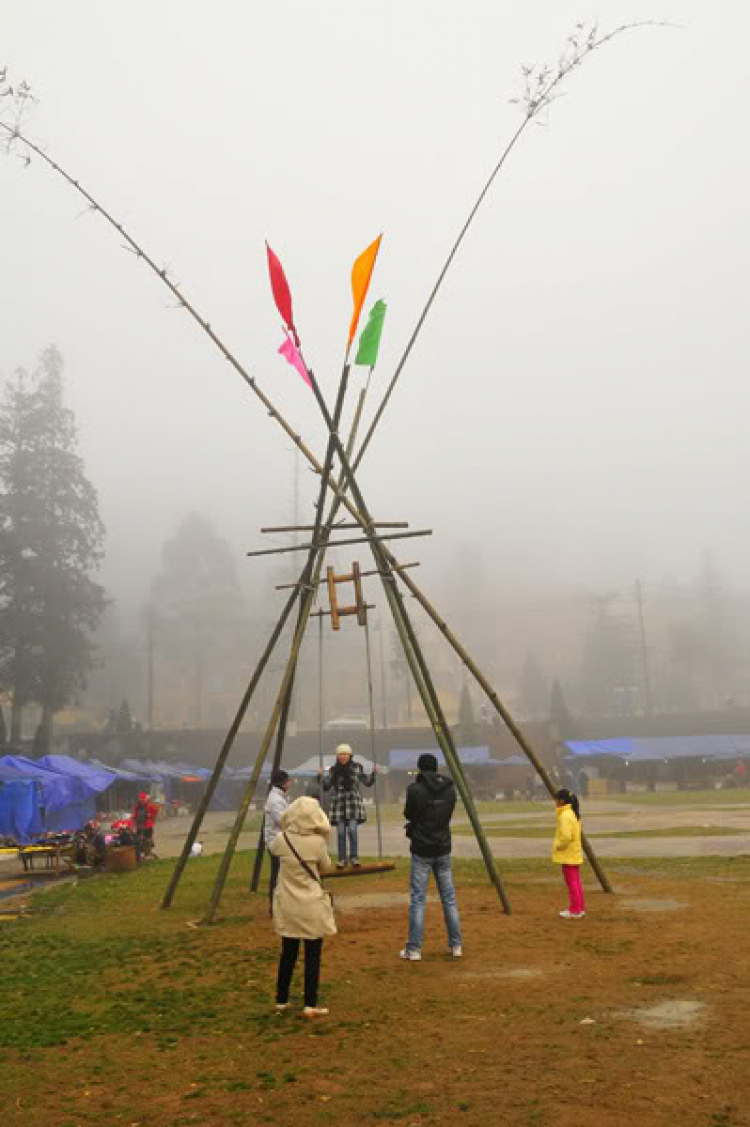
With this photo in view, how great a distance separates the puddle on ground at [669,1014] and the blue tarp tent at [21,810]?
769 inches

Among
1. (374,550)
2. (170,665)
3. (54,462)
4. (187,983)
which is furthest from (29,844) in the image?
(170,665)

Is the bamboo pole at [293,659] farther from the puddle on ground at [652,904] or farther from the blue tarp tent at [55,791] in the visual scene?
the blue tarp tent at [55,791]

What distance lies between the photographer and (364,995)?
7.29 m

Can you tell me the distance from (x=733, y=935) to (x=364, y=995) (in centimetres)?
409

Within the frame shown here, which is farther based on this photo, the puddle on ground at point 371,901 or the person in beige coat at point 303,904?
the puddle on ground at point 371,901

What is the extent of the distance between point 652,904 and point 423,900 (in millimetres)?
4305

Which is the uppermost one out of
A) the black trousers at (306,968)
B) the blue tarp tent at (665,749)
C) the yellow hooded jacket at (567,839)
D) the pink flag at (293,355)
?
the pink flag at (293,355)

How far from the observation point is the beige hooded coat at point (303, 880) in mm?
6871

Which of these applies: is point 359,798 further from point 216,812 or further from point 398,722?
point 398,722

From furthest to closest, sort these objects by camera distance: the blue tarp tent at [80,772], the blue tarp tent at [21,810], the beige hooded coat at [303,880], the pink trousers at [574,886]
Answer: the blue tarp tent at [80,772] → the blue tarp tent at [21,810] → the pink trousers at [574,886] → the beige hooded coat at [303,880]

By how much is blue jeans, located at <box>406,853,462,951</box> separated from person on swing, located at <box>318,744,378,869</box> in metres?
4.07

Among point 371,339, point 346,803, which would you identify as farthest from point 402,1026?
point 371,339

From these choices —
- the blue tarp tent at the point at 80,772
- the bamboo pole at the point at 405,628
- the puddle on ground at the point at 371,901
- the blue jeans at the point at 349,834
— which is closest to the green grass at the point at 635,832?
the blue tarp tent at the point at 80,772

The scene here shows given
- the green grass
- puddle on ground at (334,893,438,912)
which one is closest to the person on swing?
puddle on ground at (334,893,438,912)
